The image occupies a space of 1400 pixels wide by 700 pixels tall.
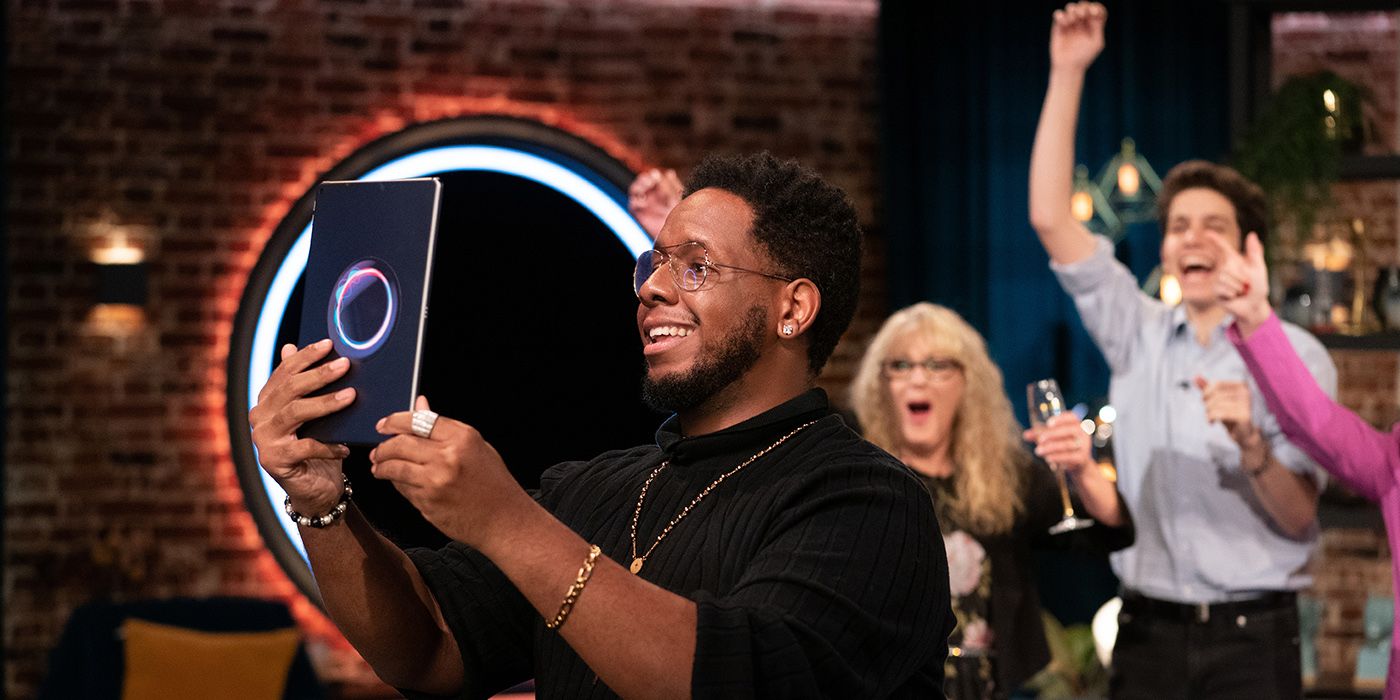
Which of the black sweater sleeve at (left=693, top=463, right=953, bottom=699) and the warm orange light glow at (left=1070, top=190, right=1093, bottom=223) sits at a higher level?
the warm orange light glow at (left=1070, top=190, right=1093, bottom=223)

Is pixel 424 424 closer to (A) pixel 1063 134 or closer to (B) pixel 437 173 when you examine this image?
(A) pixel 1063 134

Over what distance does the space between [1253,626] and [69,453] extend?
3.75 m

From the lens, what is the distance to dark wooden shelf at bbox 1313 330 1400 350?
12.0ft

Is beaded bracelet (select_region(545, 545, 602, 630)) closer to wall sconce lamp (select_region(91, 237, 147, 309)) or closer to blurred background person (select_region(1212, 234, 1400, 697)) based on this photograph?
blurred background person (select_region(1212, 234, 1400, 697))

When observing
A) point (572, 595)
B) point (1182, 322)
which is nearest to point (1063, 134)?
point (1182, 322)

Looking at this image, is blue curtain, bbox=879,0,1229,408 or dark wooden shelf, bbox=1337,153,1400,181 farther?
blue curtain, bbox=879,0,1229,408

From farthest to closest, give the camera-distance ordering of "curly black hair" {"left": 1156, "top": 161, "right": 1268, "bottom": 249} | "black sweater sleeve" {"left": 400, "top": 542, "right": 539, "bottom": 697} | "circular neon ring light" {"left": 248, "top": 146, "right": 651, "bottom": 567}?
1. "circular neon ring light" {"left": 248, "top": 146, "right": 651, "bottom": 567}
2. "curly black hair" {"left": 1156, "top": 161, "right": 1268, "bottom": 249}
3. "black sweater sleeve" {"left": 400, "top": 542, "right": 539, "bottom": 697}

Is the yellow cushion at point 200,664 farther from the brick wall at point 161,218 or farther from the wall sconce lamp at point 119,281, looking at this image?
the wall sconce lamp at point 119,281

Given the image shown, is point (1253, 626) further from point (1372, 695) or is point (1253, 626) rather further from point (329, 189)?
point (329, 189)

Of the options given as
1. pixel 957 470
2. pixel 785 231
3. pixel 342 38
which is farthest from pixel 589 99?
pixel 785 231

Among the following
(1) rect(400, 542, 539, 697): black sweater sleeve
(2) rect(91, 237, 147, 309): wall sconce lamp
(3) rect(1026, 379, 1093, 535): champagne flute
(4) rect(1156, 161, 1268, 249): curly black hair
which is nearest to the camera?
(1) rect(400, 542, 539, 697): black sweater sleeve

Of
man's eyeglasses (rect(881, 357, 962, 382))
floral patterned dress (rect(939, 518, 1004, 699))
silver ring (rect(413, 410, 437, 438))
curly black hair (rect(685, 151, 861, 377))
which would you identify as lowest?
floral patterned dress (rect(939, 518, 1004, 699))

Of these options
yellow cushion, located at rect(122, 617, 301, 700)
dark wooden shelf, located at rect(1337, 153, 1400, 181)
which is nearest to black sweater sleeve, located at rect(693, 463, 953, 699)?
dark wooden shelf, located at rect(1337, 153, 1400, 181)

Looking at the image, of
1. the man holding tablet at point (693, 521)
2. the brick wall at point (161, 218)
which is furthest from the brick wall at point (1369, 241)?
the man holding tablet at point (693, 521)
